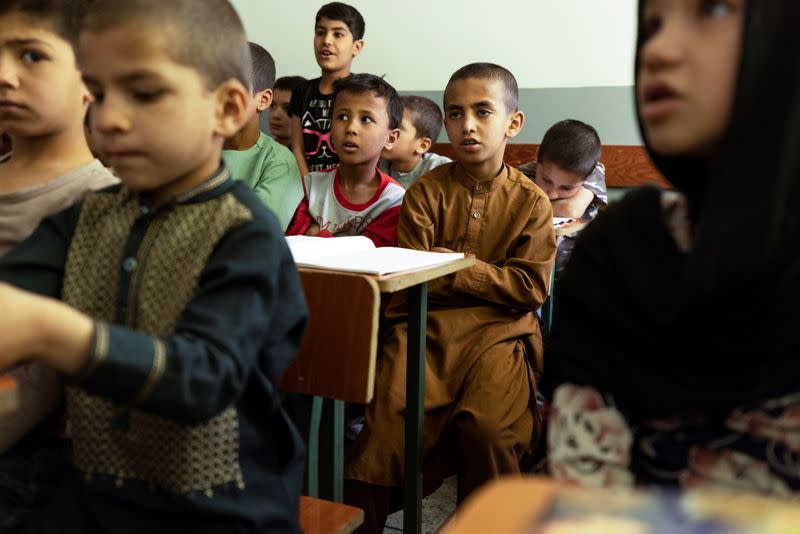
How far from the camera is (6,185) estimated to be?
1.19m

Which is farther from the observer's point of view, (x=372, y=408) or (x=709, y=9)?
(x=372, y=408)

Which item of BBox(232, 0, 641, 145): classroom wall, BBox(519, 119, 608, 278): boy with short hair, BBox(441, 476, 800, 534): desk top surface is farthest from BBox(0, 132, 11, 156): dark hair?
BBox(232, 0, 641, 145): classroom wall

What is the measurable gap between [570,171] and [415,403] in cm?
195

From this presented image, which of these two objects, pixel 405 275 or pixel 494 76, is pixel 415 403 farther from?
pixel 494 76

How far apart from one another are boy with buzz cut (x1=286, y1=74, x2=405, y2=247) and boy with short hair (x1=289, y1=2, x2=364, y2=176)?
0.78 metres

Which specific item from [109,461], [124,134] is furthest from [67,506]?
[124,134]

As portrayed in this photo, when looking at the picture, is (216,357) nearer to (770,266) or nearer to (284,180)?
(770,266)

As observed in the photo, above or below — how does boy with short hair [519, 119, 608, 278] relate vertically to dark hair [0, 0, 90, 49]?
below

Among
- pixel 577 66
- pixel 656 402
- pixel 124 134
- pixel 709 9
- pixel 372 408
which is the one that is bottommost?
pixel 372 408

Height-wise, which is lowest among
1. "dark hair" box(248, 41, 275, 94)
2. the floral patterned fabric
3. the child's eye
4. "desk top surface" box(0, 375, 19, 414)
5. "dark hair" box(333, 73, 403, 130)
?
the floral patterned fabric

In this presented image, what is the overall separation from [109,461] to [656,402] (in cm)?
64

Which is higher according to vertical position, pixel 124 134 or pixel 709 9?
pixel 709 9

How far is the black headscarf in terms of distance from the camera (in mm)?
679

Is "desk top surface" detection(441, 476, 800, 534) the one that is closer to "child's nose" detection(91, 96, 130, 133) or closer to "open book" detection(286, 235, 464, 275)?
"child's nose" detection(91, 96, 130, 133)
